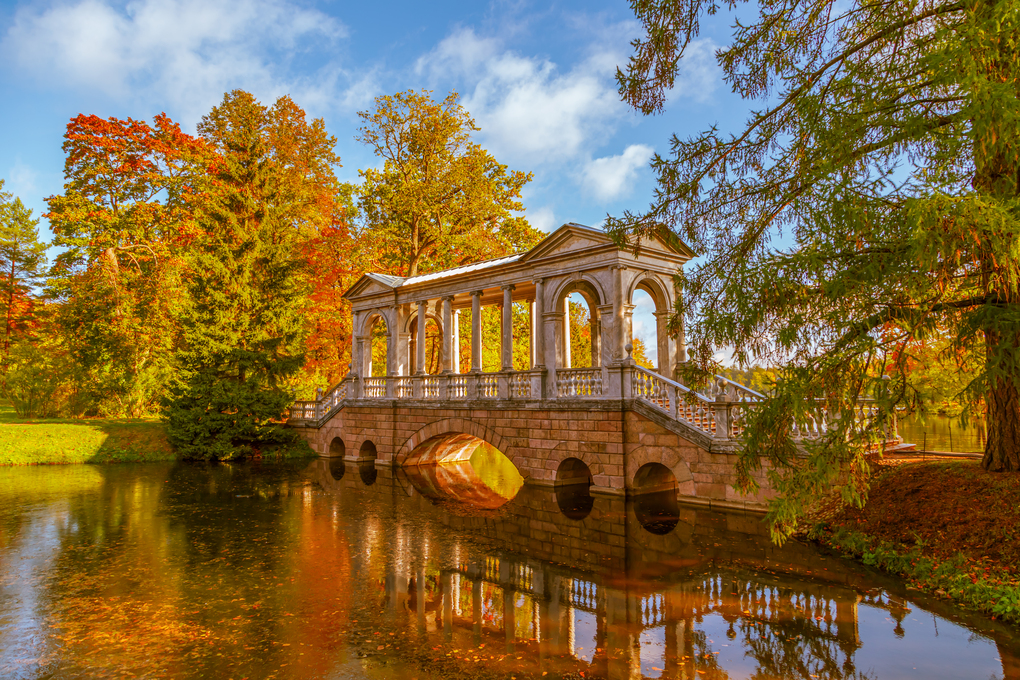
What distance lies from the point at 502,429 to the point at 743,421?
30.6 feet

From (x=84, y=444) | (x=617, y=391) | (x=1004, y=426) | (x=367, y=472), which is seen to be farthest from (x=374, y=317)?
(x=1004, y=426)

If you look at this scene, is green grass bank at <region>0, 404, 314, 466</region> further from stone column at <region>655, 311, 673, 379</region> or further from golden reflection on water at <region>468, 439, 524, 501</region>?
stone column at <region>655, 311, 673, 379</region>

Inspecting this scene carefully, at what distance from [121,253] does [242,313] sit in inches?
367

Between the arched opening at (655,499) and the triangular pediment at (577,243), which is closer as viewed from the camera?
the arched opening at (655,499)

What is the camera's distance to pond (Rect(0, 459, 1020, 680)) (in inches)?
217

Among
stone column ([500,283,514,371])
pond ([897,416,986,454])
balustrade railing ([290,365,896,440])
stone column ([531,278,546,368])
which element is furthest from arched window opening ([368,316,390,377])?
pond ([897,416,986,454])

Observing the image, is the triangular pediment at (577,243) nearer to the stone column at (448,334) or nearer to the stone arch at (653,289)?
the stone arch at (653,289)

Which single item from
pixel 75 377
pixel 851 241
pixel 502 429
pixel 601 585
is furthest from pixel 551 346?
pixel 75 377

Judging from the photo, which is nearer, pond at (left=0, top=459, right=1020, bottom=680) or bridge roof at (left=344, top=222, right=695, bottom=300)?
pond at (left=0, top=459, right=1020, bottom=680)

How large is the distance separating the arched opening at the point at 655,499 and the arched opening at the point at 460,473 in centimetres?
318

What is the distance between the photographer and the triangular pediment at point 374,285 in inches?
787

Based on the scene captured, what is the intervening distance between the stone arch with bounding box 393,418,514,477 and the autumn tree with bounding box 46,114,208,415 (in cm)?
1318

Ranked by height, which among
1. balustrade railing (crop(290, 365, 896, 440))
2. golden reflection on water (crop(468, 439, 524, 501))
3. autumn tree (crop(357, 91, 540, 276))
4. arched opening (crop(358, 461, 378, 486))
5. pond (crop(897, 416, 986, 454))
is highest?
autumn tree (crop(357, 91, 540, 276))

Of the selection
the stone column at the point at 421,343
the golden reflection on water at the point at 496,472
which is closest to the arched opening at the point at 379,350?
the golden reflection on water at the point at 496,472
